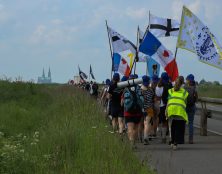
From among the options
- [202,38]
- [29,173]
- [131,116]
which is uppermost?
[202,38]

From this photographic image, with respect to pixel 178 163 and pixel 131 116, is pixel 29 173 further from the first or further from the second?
pixel 131 116

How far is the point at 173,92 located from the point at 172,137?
1075mm

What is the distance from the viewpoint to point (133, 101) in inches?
534

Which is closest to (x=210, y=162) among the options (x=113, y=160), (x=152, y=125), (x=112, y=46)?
(x=113, y=160)

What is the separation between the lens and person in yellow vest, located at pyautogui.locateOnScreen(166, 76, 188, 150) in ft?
43.5

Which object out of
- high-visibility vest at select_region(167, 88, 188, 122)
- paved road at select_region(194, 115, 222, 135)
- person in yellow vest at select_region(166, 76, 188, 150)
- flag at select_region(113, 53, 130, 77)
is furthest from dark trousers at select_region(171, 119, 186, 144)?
flag at select_region(113, 53, 130, 77)

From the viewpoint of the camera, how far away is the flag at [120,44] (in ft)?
77.8

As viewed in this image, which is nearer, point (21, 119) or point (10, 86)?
point (21, 119)

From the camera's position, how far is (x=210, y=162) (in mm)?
11617

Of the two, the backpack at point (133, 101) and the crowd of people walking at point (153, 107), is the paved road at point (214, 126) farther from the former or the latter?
the backpack at point (133, 101)

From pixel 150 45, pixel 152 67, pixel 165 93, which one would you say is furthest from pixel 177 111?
pixel 152 67

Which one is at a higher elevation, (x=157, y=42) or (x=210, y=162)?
(x=157, y=42)

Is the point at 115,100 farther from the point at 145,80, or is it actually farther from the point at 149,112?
the point at 145,80

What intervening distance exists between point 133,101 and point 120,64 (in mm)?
10646
